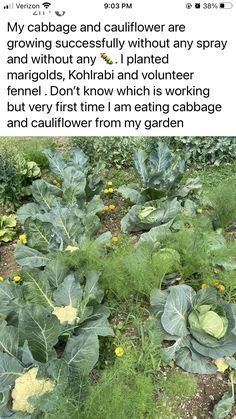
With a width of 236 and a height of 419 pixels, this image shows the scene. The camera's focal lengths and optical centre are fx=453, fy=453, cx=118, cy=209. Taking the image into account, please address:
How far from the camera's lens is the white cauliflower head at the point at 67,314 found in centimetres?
294

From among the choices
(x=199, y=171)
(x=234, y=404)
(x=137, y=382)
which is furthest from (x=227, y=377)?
(x=199, y=171)

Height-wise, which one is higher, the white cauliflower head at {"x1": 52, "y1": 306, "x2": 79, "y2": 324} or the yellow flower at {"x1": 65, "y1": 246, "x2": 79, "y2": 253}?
the yellow flower at {"x1": 65, "y1": 246, "x2": 79, "y2": 253}

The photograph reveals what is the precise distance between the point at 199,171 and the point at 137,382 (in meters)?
3.08

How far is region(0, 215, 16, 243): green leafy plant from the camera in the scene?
4.20 metres

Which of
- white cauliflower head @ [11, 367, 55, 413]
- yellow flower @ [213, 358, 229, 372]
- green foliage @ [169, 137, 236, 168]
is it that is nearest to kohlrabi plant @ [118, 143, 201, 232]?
green foliage @ [169, 137, 236, 168]

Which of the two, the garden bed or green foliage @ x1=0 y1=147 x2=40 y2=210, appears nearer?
the garden bed

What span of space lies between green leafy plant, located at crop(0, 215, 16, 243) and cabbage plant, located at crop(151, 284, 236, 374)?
171 cm

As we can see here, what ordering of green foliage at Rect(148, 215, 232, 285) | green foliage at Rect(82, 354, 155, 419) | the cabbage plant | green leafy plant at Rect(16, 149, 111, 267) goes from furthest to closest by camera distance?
green leafy plant at Rect(16, 149, 111, 267), green foliage at Rect(148, 215, 232, 285), the cabbage plant, green foliage at Rect(82, 354, 155, 419)

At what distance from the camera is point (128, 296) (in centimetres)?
328

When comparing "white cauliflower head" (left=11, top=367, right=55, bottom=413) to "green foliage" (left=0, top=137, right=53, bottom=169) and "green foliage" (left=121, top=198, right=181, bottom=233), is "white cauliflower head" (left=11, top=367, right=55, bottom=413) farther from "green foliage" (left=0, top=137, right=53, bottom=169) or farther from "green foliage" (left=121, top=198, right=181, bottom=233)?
"green foliage" (left=0, top=137, right=53, bottom=169)

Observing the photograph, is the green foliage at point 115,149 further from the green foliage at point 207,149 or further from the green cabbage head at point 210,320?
the green cabbage head at point 210,320

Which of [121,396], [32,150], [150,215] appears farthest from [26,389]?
[32,150]
